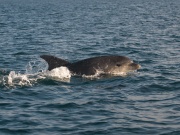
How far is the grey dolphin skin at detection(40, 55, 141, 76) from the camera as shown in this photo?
992 inches

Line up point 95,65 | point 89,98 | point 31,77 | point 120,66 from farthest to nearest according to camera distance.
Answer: point 120,66, point 95,65, point 31,77, point 89,98

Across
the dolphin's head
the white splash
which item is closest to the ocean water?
the white splash

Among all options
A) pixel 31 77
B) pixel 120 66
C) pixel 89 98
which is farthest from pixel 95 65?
pixel 89 98

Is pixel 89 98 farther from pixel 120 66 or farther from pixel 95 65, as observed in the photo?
pixel 120 66

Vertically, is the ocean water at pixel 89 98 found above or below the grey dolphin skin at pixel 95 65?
below

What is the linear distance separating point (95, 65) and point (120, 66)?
5.08ft

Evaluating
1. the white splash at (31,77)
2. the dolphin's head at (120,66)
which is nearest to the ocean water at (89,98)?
the white splash at (31,77)

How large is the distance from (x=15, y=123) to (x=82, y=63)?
9.20 meters

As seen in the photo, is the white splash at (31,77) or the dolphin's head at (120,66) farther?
the dolphin's head at (120,66)

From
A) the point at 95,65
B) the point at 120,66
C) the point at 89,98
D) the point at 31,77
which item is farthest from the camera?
the point at 120,66

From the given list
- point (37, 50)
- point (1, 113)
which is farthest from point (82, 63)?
point (37, 50)

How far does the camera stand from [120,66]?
84.9 feet

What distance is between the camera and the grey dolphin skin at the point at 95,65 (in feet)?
82.7

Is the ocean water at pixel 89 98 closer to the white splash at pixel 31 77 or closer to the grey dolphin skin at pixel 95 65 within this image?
the white splash at pixel 31 77
